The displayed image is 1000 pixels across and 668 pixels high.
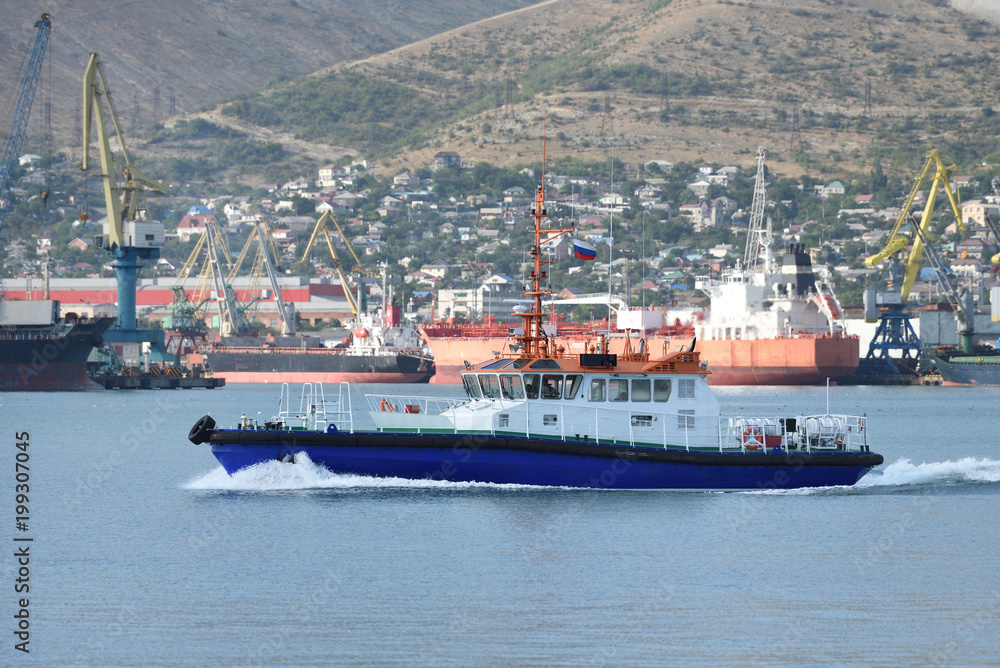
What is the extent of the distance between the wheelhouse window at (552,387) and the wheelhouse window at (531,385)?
0.16m

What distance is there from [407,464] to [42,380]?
245ft

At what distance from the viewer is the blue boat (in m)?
31.1

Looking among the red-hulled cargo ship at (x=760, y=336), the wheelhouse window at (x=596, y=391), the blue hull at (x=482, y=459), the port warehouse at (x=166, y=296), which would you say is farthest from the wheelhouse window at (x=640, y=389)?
the port warehouse at (x=166, y=296)

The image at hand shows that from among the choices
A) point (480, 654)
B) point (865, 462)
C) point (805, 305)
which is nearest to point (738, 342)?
point (805, 305)

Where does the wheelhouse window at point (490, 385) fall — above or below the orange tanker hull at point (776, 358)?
above

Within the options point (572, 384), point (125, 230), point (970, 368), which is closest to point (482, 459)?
point (572, 384)

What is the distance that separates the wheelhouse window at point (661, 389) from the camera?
3164cm

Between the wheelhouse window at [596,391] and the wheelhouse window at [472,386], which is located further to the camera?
the wheelhouse window at [472,386]

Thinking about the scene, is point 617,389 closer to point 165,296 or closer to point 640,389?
point 640,389

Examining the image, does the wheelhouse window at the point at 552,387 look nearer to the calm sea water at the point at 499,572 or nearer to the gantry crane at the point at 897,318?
the calm sea water at the point at 499,572

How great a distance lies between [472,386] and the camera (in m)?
32.2

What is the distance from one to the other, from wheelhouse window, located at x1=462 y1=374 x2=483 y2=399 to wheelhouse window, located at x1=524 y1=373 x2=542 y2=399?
1.22 m

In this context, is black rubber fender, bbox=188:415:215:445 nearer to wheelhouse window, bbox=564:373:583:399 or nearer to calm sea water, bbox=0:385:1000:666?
calm sea water, bbox=0:385:1000:666

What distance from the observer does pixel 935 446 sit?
49.5 metres
